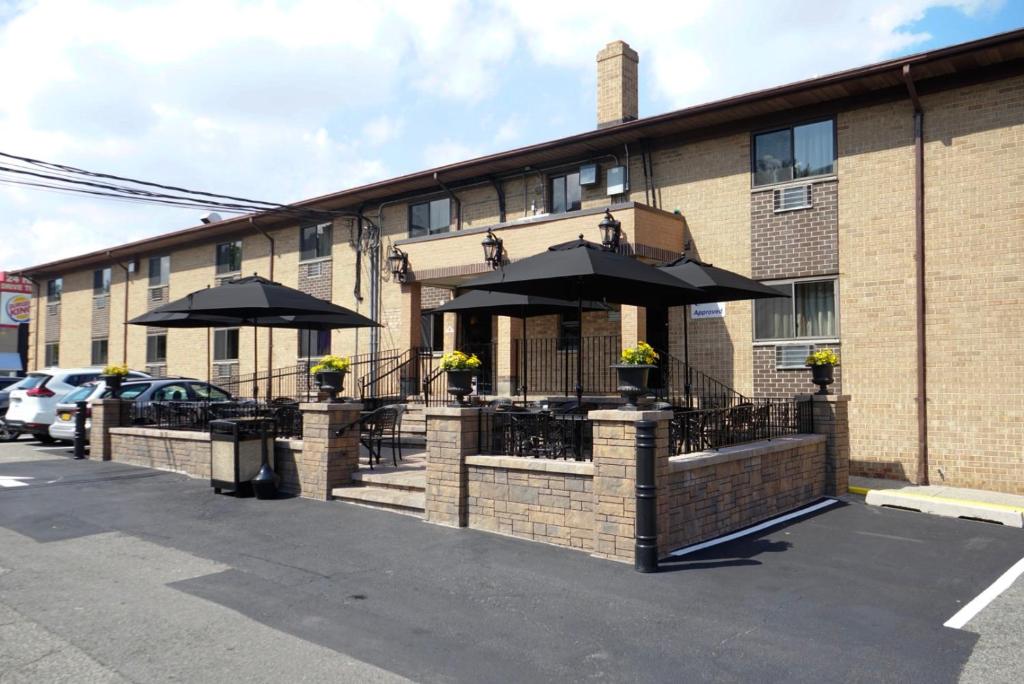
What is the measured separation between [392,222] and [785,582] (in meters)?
15.2

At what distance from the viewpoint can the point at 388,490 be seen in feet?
30.6

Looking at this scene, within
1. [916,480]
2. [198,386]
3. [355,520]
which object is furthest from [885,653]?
[198,386]

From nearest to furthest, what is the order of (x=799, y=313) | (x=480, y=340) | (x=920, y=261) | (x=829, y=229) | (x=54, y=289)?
(x=920, y=261) → (x=829, y=229) → (x=799, y=313) → (x=480, y=340) → (x=54, y=289)

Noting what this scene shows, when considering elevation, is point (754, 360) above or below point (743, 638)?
above

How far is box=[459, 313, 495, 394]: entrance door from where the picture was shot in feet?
55.6

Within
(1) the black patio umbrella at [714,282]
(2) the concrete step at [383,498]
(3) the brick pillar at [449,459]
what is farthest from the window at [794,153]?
(2) the concrete step at [383,498]

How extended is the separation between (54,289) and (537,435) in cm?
3218

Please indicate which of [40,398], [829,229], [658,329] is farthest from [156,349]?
[829,229]

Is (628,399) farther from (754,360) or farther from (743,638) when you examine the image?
(754,360)

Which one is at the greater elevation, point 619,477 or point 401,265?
point 401,265

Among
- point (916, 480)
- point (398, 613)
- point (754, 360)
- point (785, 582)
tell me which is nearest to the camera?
point (398, 613)

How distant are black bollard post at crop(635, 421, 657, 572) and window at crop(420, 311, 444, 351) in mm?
12124

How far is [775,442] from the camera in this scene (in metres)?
9.36

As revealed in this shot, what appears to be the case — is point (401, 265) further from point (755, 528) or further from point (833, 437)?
point (755, 528)
